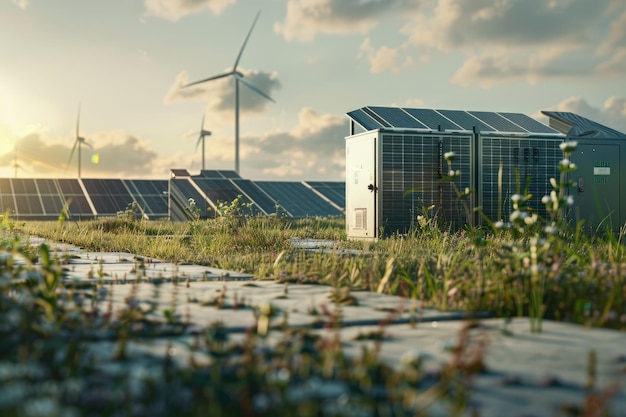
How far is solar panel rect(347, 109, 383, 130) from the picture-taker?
547 inches

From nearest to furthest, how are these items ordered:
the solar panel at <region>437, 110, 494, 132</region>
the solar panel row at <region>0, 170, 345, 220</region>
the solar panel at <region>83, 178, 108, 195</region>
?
the solar panel at <region>437, 110, 494, 132</region> → the solar panel row at <region>0, 170, 345, 220</region> → the solar panel at <region>83, 178, 108, 195</region>

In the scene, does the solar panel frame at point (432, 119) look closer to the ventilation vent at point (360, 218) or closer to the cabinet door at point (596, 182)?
the ventilation vent at point (360, 218)

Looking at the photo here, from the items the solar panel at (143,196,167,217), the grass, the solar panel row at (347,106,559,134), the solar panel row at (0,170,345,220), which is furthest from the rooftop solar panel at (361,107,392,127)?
the solar panel at (143,196,167,217)

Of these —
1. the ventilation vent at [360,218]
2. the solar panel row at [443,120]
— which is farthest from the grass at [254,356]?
the solar panel row at [443,120]

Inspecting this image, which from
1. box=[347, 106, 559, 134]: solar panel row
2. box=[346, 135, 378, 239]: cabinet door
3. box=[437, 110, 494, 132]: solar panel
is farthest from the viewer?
box=[437, 110, 494, 132]: solar panel

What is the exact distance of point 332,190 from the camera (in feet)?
133

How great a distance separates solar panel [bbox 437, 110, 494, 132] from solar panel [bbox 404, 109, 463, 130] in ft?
0.65

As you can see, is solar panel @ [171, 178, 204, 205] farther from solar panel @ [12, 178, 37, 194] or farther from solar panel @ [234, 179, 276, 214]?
solar panel @ [12, 178, 37, 194]

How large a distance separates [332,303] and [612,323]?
181 cm

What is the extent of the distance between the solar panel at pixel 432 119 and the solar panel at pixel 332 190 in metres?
21.8

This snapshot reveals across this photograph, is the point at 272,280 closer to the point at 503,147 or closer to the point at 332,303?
the point at 332,303

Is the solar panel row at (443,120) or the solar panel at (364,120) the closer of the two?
the solar panel at (364,120)

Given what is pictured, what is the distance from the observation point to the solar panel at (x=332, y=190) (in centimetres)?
3817

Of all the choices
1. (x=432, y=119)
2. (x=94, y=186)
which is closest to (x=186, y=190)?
(x=94, y=186)
